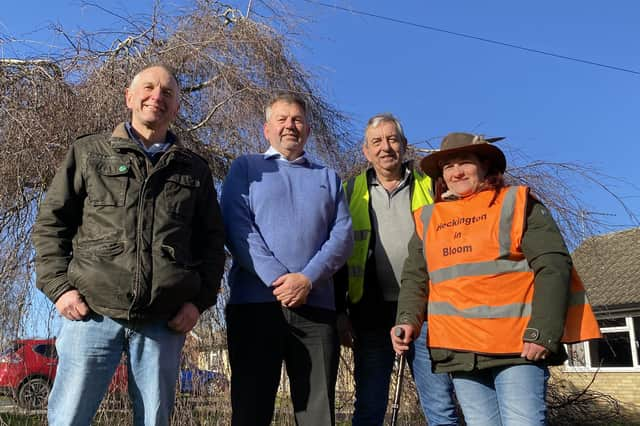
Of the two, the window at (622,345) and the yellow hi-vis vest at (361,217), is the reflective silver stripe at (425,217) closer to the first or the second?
the yellow hi-vis vest at (361,217)

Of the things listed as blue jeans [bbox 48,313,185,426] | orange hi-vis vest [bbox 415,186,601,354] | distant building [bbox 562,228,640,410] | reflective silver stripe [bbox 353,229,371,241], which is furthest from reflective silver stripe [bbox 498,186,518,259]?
distant building [bbox 562,228,640,410]

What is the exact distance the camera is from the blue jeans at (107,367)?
2.42 meters

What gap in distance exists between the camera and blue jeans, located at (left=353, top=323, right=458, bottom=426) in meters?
3.14

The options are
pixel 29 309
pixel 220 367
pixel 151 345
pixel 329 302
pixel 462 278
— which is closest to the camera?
pixel 151 345

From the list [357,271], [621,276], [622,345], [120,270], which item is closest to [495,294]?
[357,271]

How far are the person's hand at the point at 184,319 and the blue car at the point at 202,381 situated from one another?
2.08 m

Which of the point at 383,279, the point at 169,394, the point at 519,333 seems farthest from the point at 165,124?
the point at 519,333

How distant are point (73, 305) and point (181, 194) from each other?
62 cm

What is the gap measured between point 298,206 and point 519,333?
1.16 metres

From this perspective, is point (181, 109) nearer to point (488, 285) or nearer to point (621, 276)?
point (488, 285)

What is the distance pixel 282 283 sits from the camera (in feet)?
9.10

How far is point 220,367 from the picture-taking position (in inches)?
183

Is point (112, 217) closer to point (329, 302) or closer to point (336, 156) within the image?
→ point (329, 302)

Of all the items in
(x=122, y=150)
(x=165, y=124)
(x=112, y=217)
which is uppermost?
(x=165, y=124)
